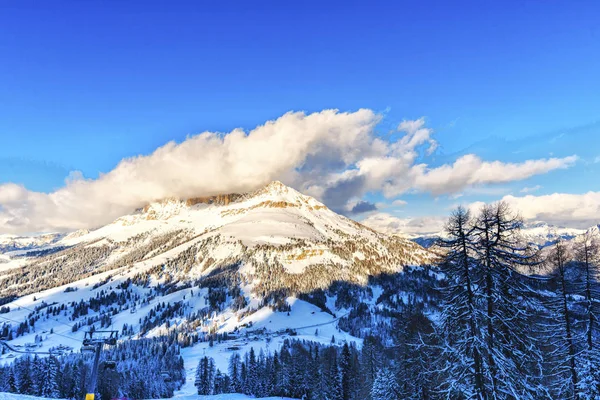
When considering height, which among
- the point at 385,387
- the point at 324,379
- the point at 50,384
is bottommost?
the point at 324,379

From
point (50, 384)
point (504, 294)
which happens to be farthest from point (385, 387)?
point (50, 384)

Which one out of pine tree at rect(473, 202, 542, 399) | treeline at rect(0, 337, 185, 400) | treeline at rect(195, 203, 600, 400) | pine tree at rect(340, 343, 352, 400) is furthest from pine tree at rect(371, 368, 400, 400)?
treeline at rect(0, 337, 185, 400)

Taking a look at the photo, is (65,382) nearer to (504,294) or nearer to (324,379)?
(324,379)

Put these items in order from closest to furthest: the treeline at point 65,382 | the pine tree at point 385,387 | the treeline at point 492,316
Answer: the treeline at point 492,316, the pine tree at point 385,387, the treeline at point 65,382

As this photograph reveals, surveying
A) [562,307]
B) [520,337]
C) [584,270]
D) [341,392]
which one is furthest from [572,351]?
[341,392]

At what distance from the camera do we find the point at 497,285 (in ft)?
72.5

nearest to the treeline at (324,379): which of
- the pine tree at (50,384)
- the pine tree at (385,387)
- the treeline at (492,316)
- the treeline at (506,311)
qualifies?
the pine tree at (385,387)

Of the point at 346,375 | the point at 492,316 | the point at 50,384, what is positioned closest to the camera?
the point at 492,316

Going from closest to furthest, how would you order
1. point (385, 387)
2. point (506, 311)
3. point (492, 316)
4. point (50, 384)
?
point (492, 316)
point (506, 311)
point (385, 387)
point (50, 384)

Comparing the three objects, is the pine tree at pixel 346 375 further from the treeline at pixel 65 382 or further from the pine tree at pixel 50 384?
the pine tree at pixel 50 384

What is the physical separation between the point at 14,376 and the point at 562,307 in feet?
353

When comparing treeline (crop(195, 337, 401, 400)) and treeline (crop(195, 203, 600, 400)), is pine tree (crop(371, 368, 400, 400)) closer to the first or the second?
treeline (crop(195, 337, 401, 400))

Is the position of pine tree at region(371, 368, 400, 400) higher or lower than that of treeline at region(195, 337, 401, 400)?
higher

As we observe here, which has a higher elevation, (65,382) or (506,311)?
(506,311)
